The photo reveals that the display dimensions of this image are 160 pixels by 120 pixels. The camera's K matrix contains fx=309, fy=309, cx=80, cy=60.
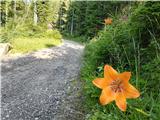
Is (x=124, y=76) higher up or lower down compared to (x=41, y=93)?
higher up

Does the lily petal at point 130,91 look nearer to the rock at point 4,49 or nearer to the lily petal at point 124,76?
the lily petal at point 124,76

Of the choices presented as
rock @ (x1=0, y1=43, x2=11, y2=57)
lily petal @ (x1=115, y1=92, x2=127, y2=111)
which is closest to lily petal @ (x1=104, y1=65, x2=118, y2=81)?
lily petal @ (x1=115, y1=92, x2=127, y2=111)

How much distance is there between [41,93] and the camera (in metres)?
6.78

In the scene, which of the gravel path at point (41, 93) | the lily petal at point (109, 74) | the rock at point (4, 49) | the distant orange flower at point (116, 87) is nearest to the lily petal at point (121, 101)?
the distant orange flower at point (116, 87)

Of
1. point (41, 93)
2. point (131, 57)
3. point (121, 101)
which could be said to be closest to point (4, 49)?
point (41, 93)

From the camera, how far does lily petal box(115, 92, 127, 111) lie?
5.86 ft

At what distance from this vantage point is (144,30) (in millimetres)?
5109

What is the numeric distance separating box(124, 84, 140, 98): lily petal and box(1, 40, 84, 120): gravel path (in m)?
2.87

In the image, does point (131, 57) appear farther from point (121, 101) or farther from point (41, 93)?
point (121, 101)

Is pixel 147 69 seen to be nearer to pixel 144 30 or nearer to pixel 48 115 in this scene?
pixel 144 30

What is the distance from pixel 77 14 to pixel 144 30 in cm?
4522

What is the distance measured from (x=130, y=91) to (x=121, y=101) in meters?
Answer: 0.08

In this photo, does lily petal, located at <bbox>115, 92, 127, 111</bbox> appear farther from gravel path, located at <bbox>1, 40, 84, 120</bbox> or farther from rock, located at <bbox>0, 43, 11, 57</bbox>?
rock, located at <bbox>0, 43, 11, 57</bbox>

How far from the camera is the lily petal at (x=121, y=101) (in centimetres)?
178
